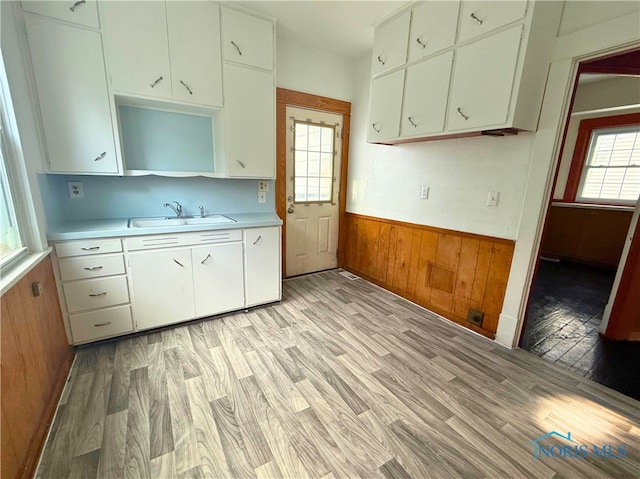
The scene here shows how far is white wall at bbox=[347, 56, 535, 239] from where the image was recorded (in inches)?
83.4

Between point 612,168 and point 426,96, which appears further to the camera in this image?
point 612,168

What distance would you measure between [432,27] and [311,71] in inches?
57.4

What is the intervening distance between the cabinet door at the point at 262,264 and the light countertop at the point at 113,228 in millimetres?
95

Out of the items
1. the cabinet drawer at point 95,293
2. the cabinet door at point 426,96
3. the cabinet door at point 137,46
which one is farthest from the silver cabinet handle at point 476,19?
the cabinet drawer at point 95,293

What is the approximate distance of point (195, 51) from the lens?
220 cm

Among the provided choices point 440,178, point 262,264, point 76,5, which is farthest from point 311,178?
point 76,5

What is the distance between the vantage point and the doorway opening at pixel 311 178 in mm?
3188

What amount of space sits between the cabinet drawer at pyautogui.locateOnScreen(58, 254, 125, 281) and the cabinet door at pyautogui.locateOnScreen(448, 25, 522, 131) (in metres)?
2.73

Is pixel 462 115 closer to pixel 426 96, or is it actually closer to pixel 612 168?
pixel 426 96

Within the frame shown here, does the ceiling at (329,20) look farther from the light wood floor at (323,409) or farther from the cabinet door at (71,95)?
the light wood floor at (323,409)

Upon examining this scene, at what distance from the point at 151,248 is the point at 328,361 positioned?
5.28 ft

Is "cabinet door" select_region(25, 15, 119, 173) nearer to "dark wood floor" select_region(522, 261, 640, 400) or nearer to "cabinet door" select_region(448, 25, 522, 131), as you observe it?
"cabinet door" select_region(448, 25, 522, 131)

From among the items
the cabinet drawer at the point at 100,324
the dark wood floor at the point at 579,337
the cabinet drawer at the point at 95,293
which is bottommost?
the dark wood floor at the point at 579,337

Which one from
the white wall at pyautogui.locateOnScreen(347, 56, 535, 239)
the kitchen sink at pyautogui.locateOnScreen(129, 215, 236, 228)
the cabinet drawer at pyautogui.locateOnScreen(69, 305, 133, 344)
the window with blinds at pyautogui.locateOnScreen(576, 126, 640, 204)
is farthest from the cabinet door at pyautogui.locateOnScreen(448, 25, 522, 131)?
the window with blinds at pyautogui.locateOnScreen(576, 126, 640, 204)
